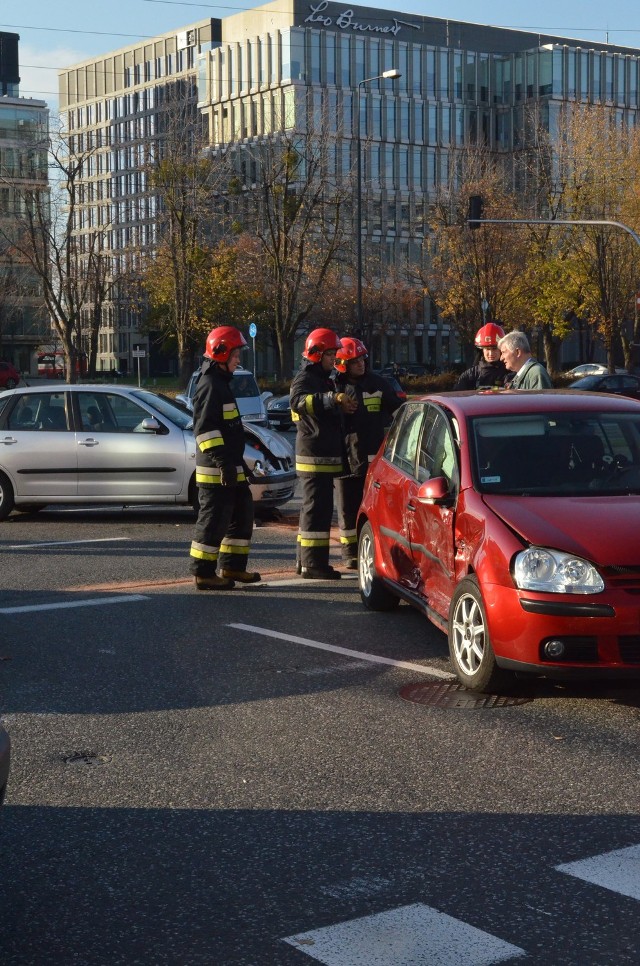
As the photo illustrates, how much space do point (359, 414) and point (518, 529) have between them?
4704 mm

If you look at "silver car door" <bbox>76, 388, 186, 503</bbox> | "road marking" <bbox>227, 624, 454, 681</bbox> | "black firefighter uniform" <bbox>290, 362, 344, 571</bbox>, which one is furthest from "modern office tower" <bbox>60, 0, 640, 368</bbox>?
"road marking" <bbox>227, 624, 454, 681</bbox>

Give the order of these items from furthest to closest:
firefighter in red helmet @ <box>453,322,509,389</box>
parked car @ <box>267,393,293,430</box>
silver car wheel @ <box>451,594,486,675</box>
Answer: parked car @ <box>267,393,293,430</box> → firefighter in red helmet @ <box>453,322,509,389</box> → silver car wheel @ <box>451,594,486,675</box>

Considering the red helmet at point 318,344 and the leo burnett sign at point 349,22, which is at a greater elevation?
the leo burnett sign at point 349,22

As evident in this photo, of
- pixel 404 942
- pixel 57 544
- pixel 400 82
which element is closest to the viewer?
pixel 404 942

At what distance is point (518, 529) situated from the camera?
6.72 meters

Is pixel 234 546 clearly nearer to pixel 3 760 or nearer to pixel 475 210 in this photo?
pixel 3 760

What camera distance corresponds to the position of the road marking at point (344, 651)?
7.68 meters

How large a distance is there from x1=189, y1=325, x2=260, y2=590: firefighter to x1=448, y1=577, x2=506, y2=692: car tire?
3567 millimetres

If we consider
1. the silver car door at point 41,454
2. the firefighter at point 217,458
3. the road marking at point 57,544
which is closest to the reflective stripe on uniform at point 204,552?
the firefighter at point 217,458

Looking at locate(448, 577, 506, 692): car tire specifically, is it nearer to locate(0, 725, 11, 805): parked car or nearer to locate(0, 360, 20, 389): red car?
locate(0, 725, 11, 805): parked car

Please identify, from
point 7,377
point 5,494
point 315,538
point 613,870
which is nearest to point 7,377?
point 7,377

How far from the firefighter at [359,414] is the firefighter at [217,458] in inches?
41.7

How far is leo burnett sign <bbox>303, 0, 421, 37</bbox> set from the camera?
91312 millimetres

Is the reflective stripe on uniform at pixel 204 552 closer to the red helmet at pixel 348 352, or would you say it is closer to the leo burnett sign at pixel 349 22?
the red helmet at pixel 348 352
